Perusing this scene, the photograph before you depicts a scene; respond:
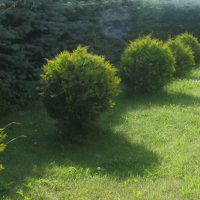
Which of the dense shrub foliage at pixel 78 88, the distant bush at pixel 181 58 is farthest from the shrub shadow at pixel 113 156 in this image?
the distant bush at pixel 181 58

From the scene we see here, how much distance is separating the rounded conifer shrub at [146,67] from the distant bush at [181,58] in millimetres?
1789

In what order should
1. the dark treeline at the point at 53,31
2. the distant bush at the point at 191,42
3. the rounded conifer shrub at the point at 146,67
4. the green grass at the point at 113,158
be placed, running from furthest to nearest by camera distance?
the distant bush at the point at 191,42, the rounded conifer shrub at the point at 146,67, the dark treeline at the point at 53,31, the green grass at the point at 113,158

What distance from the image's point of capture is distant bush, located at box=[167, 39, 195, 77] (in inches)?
434

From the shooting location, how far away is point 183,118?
7.65 meters

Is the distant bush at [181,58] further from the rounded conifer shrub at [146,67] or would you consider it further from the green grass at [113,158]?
the green grass at [113,158]

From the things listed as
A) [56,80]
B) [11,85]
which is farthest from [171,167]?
[11,85]

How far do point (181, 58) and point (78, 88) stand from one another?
5.26m

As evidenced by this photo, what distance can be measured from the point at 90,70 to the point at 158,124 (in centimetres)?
160

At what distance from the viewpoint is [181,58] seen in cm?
1105

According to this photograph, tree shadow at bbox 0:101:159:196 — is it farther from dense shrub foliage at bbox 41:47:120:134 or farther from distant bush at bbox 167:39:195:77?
distant bush at bbox 167:39:195:77

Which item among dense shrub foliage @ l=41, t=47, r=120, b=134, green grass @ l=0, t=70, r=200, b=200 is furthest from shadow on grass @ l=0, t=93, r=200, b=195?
dense shrub foliage @ l=41, t=47, r=120, b=134

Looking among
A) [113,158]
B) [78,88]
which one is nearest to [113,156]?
[113,158]

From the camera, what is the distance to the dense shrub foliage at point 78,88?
6.30 metres

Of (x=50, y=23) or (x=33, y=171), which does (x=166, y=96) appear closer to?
(x=50, y=23)
